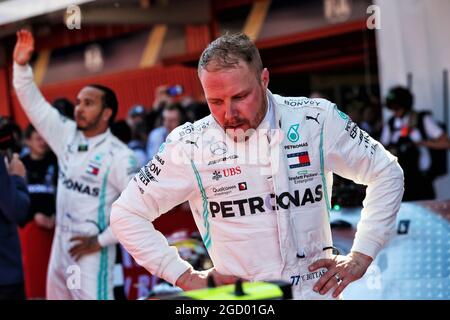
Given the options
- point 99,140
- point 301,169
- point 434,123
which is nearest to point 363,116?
point 434,123

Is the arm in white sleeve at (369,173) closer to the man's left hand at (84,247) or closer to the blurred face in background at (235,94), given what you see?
the blurred face in background at (235,94)

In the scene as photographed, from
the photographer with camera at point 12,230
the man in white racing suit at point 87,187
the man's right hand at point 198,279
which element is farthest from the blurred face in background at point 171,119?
the man's right hand at point 198,279

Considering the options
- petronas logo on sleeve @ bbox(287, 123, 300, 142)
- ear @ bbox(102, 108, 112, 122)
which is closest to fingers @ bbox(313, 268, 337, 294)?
petronas logo on sleeve @ bbox(287, 123, 300, 142)

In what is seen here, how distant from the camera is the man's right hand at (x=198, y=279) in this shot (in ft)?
8.45

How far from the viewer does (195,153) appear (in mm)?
2697

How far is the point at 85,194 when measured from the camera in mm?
4746

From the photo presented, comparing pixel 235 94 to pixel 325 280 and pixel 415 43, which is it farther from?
pixel 415 43

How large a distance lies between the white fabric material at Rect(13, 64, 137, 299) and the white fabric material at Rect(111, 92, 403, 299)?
1955 millimetres

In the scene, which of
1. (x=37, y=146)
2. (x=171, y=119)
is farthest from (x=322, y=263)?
(x=37, y=146)

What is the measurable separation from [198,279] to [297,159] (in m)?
0.49

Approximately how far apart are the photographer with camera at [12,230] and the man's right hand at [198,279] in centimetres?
186

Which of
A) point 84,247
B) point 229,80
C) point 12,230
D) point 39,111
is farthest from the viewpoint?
point 39,111

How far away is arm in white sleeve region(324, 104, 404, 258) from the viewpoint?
2652 mm
